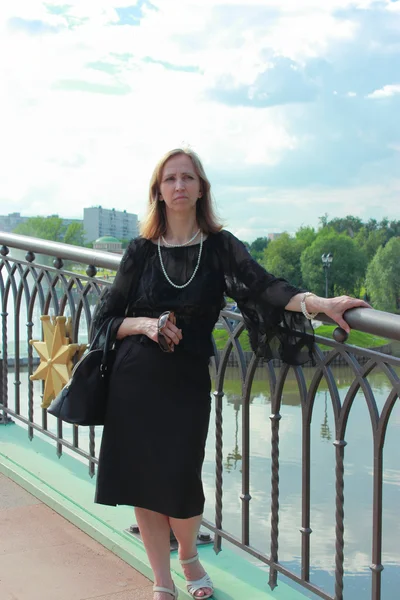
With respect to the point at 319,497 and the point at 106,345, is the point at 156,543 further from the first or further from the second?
the point at 319,497

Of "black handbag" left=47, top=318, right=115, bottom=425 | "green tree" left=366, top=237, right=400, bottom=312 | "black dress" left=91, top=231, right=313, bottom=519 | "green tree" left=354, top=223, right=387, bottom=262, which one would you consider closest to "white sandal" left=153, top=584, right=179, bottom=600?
"black dress" left=91, top=231, right=313, bottom=519

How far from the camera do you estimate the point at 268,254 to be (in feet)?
305

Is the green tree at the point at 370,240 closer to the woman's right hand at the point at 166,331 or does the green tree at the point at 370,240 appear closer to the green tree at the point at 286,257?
the green tree at the point at 286,257

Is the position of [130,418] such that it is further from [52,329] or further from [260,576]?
[52,329]

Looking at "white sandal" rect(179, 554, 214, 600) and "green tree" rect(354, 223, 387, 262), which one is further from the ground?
"green tree" rect(354, 223, 387, 262)

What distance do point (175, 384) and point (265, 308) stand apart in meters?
0.34

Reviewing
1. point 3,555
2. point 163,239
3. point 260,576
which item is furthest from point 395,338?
point 3,555

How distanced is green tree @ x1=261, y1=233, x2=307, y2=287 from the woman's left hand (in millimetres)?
84735

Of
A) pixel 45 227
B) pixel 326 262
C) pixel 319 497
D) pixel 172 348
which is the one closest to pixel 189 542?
pixel 172 348

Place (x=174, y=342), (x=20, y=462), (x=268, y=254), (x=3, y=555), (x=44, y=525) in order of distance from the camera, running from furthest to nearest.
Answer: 1. (x=268, y=254)
2. (x=20, y=462)
3. (x=44, y=525)
4. (x=3, y=555)
5. (x=174, y=342)

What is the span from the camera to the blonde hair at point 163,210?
211 cm

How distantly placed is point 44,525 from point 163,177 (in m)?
1.44

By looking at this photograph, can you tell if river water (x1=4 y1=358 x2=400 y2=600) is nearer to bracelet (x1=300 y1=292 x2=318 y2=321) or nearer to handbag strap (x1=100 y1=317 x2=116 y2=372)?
handbag strap (x1=100 y1=317 x2=116 y2=372)

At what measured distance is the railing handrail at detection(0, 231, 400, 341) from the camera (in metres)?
1.62
